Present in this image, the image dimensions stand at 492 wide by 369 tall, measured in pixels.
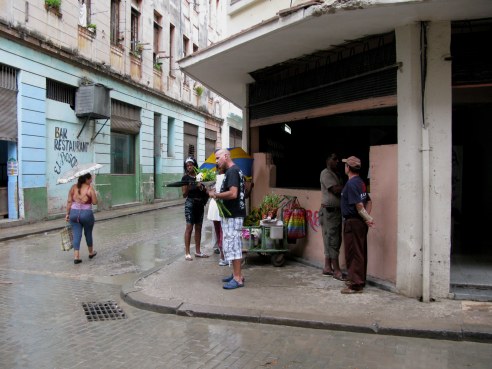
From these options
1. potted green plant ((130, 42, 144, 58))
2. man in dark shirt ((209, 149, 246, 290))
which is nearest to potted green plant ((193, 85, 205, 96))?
potted green plant ((130, 42, 144, 58))

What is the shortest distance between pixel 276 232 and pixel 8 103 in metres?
9.22

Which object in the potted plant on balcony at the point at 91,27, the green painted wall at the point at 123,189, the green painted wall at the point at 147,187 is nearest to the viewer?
the potted plant on balcony at the point at 91,27

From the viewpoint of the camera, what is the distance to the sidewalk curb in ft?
15.1

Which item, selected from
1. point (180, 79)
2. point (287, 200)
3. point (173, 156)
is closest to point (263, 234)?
point (287, 200)

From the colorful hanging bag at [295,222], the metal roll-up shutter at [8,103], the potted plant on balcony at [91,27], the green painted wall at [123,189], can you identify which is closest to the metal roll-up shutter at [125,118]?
the green painted wall at [123,189]

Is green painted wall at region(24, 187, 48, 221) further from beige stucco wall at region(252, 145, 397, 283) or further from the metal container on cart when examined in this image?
beige stucco wall at region(252, 145, 397, 283)

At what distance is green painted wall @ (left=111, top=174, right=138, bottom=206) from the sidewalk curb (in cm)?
1340

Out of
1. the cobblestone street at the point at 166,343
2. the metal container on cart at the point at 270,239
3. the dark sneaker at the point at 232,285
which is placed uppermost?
the metal container on cart at the point at 270,239

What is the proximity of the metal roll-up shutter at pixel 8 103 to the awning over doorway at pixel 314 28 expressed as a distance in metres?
6.50

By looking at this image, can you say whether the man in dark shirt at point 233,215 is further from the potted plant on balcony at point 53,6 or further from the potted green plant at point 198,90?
the potted green plant at point 198,90

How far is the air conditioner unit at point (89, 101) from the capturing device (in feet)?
51.5

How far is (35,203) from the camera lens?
1392 cm

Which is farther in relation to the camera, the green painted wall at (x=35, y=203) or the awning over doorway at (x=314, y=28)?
the green painted wall at (x=35, y=203)

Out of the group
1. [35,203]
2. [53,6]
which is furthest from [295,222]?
[53,6]
